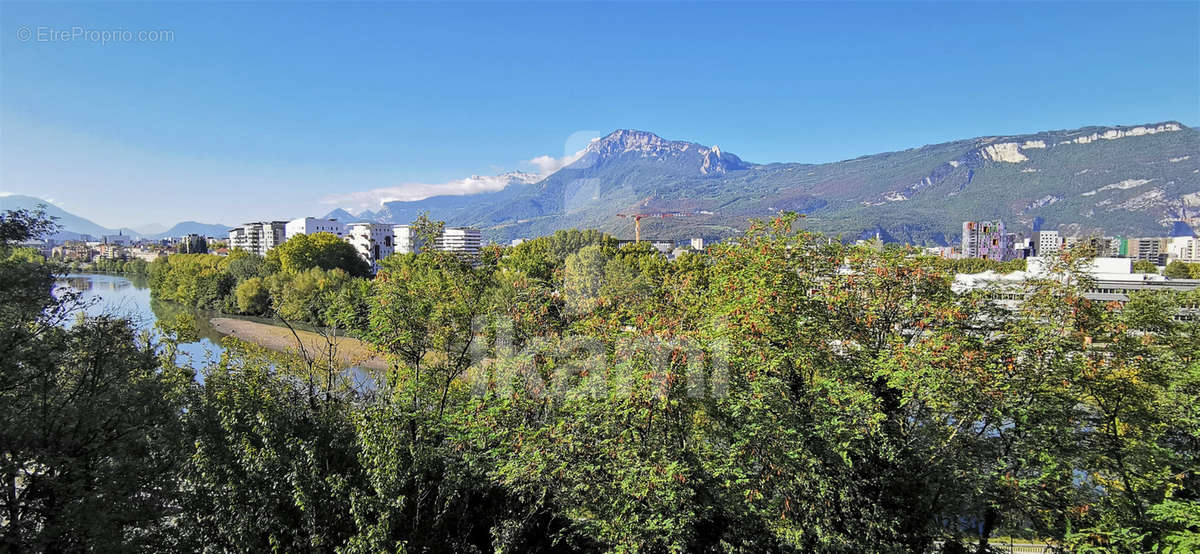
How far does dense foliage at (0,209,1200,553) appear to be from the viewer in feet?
16.3

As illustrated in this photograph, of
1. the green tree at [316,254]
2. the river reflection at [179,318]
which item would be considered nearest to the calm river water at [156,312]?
the river reflection at [179,318]

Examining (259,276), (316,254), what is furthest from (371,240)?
(259,276)

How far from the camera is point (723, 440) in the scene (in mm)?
5453

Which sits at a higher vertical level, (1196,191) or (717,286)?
(1196,191)

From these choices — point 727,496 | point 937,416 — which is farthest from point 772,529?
point 937,416

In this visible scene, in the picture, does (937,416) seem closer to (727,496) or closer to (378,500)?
(727,496)

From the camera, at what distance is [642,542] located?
4.95m

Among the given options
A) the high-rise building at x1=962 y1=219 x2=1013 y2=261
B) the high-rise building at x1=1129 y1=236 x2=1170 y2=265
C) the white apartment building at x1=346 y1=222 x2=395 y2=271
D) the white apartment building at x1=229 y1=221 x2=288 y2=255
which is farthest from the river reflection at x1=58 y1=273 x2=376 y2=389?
the high-rise building at x1=1129 y1=236 x2=1170 y2=265

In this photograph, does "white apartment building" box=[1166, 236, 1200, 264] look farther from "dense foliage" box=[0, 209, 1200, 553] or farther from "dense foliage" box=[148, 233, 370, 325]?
"dense foliage" box=[148, 233, 370, 325]

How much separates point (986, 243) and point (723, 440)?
137 m

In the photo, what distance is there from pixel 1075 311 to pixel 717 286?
3680mm

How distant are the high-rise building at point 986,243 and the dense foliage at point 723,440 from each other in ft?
427

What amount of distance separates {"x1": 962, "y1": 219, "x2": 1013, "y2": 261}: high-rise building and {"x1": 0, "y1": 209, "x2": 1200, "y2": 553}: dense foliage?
130183 mm

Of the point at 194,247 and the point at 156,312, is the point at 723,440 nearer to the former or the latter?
the point at 156,312
